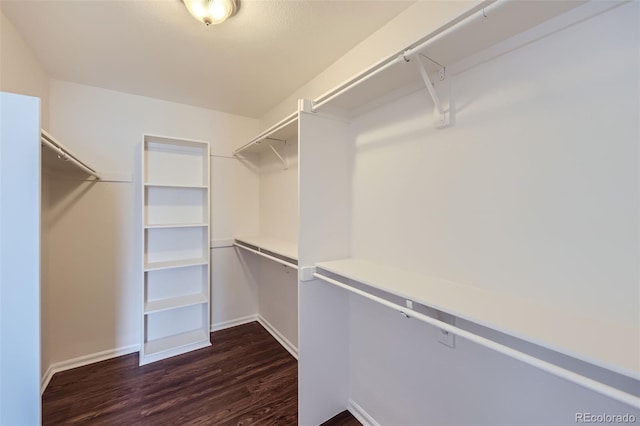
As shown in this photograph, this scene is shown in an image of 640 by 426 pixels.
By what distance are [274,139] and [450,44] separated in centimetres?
176

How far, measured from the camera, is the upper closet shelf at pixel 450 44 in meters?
0.85

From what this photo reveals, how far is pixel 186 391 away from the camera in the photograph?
6.51ft

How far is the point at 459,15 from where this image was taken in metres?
0.88

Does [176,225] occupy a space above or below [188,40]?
below

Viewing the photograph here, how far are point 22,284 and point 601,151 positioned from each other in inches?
83.4

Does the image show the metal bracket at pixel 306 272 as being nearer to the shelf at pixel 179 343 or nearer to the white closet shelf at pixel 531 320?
the white closet shelf at pixel 531 320

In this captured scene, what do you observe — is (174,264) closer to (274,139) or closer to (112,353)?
(112,353)

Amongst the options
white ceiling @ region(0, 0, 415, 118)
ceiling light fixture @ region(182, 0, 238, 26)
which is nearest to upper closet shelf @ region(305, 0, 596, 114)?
white ceiling @ region(0, 0, 415, 118)

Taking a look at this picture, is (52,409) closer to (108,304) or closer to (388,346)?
(108,304)

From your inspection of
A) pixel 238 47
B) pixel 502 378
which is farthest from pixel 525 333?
pixel 238 47

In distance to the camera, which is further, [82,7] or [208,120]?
[208,120]

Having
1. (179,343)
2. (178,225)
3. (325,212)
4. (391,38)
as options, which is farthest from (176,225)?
(391,38)
